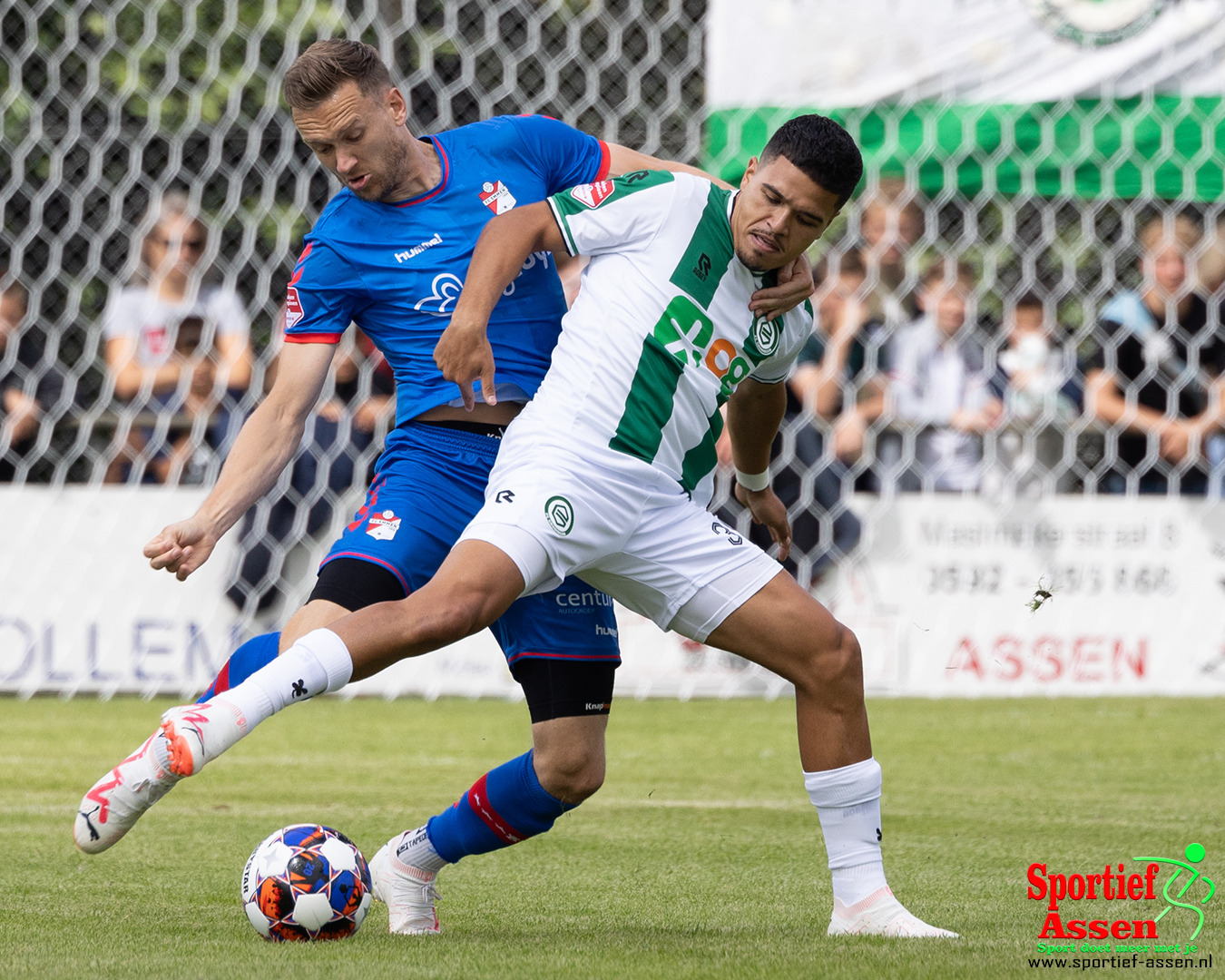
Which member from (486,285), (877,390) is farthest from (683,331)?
(877,390)

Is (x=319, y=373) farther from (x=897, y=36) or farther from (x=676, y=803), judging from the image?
(x=897, y=36)

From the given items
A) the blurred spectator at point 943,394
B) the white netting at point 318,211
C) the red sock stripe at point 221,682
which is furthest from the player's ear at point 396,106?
the blurred spectator at point 943,394

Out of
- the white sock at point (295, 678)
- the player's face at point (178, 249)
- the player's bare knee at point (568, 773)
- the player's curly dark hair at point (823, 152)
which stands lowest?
the player's bare knee at point (568, 773)

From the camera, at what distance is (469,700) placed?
8422 mm

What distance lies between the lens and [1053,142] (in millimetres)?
9156

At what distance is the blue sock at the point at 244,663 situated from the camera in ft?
11.6

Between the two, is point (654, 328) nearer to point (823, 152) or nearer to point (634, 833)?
point (823, 152)

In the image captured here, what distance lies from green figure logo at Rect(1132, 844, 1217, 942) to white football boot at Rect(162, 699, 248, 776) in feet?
6.18

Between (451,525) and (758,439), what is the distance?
2.57 ft

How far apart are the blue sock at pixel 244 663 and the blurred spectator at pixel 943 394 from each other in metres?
5.67

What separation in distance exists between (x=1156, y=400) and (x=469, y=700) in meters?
3.85

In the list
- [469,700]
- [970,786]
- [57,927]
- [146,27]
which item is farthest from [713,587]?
[146,27]

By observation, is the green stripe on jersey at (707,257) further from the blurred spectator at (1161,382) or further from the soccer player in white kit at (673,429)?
Answer: the blurred spectator at (1161,382)

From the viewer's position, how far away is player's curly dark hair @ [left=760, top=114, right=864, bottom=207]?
3.43m
